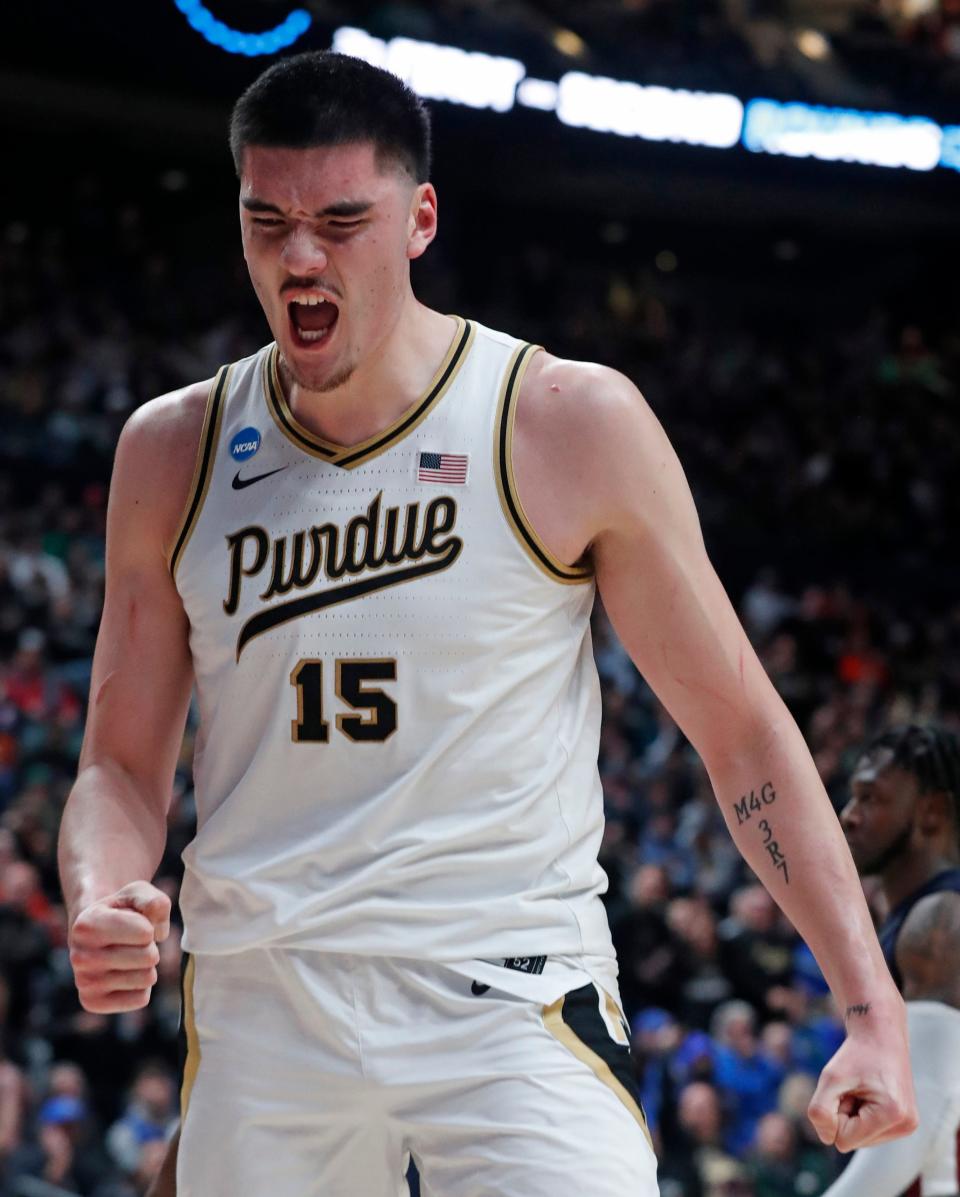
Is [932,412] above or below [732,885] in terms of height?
above

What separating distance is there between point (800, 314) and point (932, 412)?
10.7 feet

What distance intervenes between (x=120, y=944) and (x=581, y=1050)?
0.63m

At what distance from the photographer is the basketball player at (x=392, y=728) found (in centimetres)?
231

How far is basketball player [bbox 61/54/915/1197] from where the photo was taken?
2.31 metres

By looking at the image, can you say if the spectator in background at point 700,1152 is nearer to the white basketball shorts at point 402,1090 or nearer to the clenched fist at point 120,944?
the white basketball shorts at point 402,1090

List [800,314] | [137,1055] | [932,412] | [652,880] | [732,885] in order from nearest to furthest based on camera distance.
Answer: [137,1055] < [652,880] < [732,885] < [932,412] < [800,314]

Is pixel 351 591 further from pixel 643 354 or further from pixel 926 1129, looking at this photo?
pixel 643 354

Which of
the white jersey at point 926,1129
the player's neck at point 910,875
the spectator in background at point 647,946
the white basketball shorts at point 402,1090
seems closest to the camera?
the white basketball shorts at point 402,1090

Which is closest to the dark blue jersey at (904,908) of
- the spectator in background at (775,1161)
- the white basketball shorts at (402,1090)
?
the white basketball shorts at (402,1090)

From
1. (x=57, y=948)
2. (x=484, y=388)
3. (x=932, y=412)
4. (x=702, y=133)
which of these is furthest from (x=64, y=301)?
(x=484, y=388)

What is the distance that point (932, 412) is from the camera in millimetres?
18797

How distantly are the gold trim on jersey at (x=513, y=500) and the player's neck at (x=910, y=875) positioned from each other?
2.19 m

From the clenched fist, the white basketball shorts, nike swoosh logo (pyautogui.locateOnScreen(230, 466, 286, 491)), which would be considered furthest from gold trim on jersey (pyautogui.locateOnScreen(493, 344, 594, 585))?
the clenched fist

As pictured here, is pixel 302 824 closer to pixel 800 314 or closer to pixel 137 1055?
pixel 137 1055
